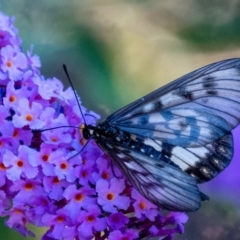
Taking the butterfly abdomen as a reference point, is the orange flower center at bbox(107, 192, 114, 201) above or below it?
below

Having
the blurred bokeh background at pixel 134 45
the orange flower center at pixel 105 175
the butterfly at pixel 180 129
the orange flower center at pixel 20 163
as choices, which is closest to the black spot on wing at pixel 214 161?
the butterfly at pixel 180 129

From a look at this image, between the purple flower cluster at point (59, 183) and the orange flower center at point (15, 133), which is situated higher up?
the orange flower center at point (15, 133)

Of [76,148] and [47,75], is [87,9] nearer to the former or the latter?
[47,75]

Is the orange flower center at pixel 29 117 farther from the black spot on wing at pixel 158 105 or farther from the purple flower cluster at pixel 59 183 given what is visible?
the black spot on wing at pixel 158 105

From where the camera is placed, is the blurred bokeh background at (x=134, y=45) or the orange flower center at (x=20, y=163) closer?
the orange flower center at (x=20, y=163)

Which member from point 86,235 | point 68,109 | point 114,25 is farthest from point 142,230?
point 114,25

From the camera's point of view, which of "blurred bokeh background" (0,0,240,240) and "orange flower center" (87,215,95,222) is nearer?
"orange flower center" (87,215,95,222)

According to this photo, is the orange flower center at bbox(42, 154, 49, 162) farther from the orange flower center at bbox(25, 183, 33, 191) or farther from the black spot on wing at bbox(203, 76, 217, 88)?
the black spot on wing at bbox(203, 76, 217, 88)

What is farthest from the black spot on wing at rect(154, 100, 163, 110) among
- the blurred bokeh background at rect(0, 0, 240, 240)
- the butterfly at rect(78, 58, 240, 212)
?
the blurred bokeh background at rect(0, 0, 240, 240)

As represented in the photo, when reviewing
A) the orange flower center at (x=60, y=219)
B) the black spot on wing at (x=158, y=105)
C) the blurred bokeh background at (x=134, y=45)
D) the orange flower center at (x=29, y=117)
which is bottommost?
the orange flower center at (x=60, y=219)
